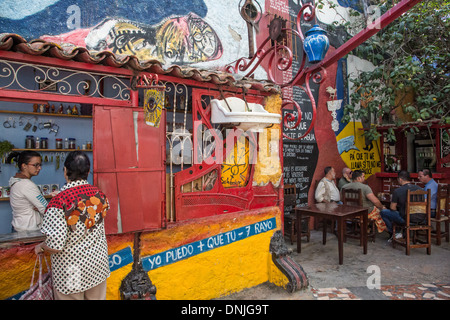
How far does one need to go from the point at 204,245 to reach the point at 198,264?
0.25m

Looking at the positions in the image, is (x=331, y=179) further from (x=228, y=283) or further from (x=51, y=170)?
(x=51, y=170)

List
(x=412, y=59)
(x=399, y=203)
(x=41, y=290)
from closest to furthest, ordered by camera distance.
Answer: (x=41, y=290)
(x=399, y=203)
(x=412, y=59)

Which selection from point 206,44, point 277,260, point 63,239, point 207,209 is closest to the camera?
point 63,239

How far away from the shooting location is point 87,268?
257 cm

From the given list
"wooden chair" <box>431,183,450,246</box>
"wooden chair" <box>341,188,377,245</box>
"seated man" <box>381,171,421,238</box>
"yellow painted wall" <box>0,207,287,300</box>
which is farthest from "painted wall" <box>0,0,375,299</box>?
"wooden chair" <box>431,183,450,246</box>

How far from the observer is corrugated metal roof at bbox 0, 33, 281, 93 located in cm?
269

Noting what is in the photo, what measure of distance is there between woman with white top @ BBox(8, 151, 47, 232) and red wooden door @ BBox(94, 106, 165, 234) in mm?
1178

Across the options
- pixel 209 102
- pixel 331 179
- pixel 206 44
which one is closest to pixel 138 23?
pixel 206 44

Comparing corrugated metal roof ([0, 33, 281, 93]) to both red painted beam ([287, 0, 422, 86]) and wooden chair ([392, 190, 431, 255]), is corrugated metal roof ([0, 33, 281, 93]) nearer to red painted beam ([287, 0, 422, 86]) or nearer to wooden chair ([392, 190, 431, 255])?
red painted beam ([287, 0, 422, 86])

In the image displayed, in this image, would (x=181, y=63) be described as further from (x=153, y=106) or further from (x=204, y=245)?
(x=204, y=245)

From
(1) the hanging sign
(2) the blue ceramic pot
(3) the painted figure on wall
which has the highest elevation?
(3) the painted figure on wall

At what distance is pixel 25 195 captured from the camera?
3691 millimetres

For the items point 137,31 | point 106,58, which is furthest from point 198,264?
point 137,31

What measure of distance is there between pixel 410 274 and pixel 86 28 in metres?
6.64
